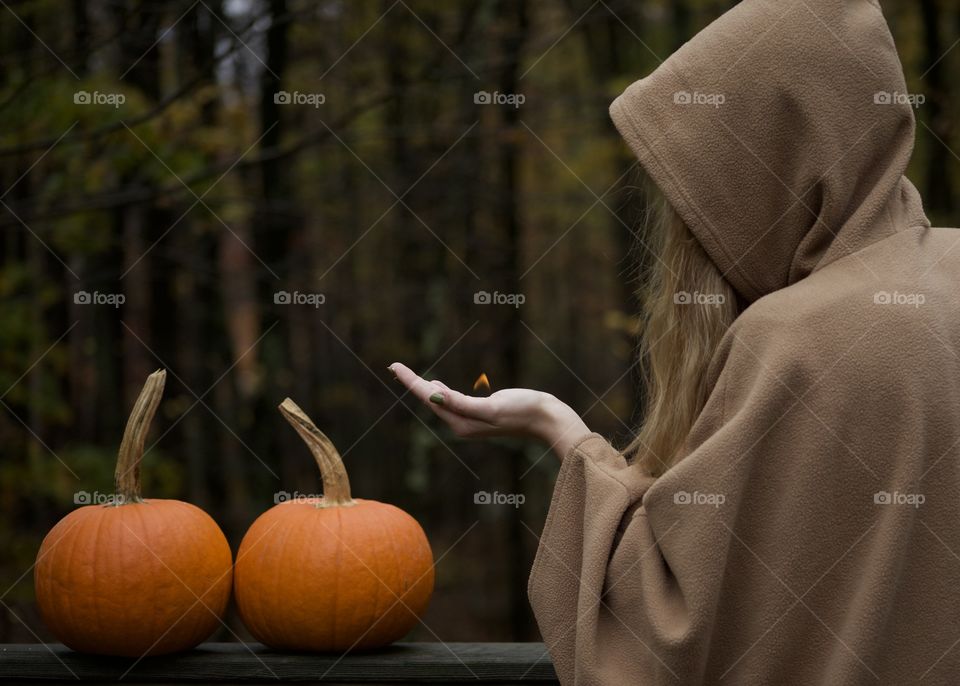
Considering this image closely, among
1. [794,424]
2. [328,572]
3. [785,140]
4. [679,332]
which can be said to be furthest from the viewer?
[328,572]

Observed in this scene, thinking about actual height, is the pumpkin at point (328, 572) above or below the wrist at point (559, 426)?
below

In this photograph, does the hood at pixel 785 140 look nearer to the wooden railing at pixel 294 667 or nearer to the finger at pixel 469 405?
the finger at pixel 469 405

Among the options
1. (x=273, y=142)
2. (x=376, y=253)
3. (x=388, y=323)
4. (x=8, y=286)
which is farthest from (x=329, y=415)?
(x=8, y=286)

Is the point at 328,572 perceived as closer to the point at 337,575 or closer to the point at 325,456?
the point at 337,575

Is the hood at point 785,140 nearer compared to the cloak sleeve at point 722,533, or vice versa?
the cloak sleeve at point 722,533

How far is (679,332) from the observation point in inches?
88.5

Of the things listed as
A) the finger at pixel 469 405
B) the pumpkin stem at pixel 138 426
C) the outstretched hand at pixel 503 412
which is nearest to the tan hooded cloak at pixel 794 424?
the outstretched hand at pixel 503 412

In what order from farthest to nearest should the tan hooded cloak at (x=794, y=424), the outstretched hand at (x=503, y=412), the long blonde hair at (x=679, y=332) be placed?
the outstretched hand at (x=503, y=412)
the long blonde hair at (x=679, y=332)
the tan hooded cloak at (x=794, y=424)

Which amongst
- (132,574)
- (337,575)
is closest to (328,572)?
(337,575)

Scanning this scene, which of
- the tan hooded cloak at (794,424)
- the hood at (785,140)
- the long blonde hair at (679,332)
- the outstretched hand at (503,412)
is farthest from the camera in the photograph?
the outstretched hand at (503,412)

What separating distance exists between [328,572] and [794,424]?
1156mm

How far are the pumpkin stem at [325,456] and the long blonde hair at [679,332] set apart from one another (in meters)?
0.74

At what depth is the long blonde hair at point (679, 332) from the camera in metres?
2.18

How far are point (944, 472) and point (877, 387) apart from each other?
19cm
